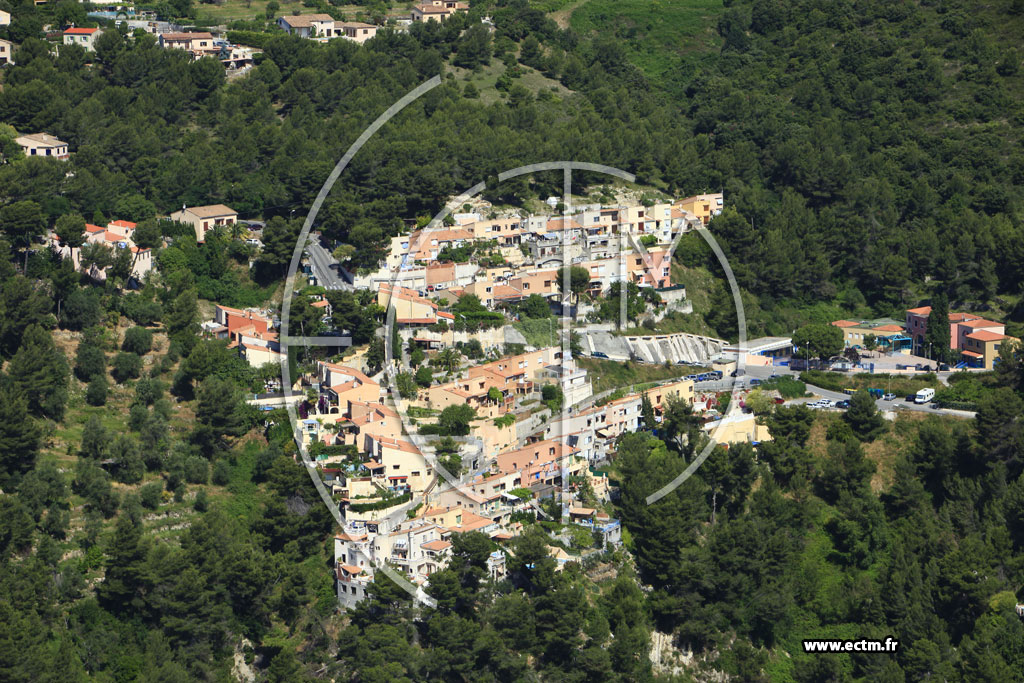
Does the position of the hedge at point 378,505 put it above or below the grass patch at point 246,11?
below

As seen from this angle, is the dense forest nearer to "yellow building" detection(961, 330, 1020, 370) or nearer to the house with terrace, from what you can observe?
the house with terrace

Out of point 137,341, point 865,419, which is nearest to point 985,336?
point 865,419

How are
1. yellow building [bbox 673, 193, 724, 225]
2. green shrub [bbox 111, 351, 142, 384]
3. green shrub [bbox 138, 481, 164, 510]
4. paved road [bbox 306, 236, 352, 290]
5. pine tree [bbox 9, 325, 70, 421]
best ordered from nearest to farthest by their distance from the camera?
1. green shrub [bbox 138, 481, 164, 510]
2. pine tree [bbox 9, 325, 70, 421]
3. green shrub [bbox 111, 351, 142, 384]
4. paved road [bbox 306, 236, 352, 290]
5. yellow building [bbox 673, 193, 724, 225]

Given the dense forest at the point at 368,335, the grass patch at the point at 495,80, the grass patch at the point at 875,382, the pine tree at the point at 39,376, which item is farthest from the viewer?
the grass patch at the point at 495,80

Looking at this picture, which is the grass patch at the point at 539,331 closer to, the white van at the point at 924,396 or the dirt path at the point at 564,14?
the white van at the point at 924,396

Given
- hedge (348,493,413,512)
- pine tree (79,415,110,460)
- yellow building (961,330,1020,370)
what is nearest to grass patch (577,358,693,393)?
hedge (348,493,413,512)

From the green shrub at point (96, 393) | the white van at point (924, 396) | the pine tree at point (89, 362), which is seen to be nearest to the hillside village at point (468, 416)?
the green shrub at point (96, 393)

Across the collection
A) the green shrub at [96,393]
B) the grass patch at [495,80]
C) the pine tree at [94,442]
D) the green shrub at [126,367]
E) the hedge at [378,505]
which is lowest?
the hedge at [378,505]
